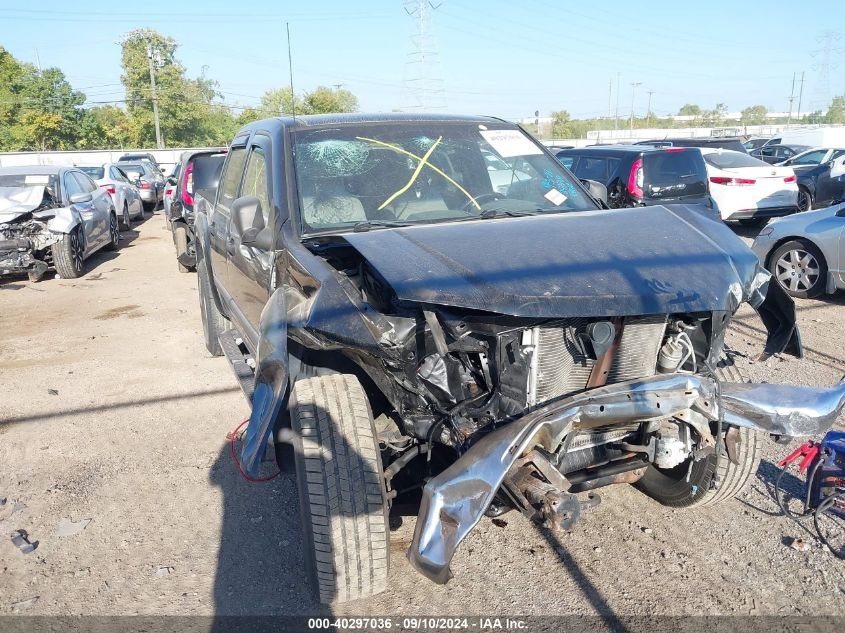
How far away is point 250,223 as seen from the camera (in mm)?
3488

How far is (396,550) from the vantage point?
11.2ft

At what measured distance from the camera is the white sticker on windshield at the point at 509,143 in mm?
4254

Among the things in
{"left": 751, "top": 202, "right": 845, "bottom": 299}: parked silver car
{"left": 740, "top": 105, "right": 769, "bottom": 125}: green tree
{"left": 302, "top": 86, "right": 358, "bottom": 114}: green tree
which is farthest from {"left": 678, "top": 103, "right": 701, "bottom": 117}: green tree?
{"left": 751, "top": 202, "right": 845, "bottom": 299}: parked silver car

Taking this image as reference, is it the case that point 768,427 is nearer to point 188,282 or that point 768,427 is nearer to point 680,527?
point 680,527

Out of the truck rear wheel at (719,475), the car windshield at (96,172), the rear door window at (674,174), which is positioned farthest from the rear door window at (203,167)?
the car windshield at (96,172)

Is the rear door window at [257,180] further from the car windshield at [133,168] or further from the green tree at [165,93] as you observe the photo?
the green tree at [165,93]

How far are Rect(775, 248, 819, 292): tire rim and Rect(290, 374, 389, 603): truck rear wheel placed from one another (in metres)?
6.65

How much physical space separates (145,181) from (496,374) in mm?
20784

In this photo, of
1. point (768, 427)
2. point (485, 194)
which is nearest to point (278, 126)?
point (485, 194)

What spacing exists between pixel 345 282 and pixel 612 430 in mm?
1270

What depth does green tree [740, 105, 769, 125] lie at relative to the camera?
8794 cm

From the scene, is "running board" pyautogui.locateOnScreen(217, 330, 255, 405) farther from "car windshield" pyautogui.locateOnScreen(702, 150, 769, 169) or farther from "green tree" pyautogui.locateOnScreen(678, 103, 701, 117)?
"green tree" pyautogui.locateOnScreen(678, 103, 701, 117)

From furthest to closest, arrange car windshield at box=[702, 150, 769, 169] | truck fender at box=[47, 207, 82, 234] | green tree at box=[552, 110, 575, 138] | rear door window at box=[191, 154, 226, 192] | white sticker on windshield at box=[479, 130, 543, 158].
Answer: green tree at box=[552, 110, 575, 138] < car windshield at box=[702, 150, 769, 169] < truck fender at box=[47, 207, 82, 234] < rear door window at box=[191, 154, 226, 192] < white sticker on windshield at box=[479, 130, 543, 158]

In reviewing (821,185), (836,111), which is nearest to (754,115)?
(836,111)
